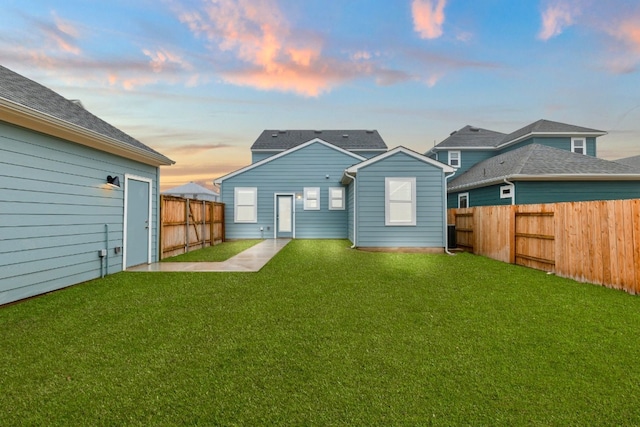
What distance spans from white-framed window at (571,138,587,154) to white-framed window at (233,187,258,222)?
2026cm

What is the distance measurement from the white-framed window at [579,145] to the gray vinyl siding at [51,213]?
24807 mm

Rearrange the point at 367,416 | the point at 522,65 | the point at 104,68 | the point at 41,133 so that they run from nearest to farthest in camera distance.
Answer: the point at 367,416 < the point at 41,133 < the point at 104,68 < the point at 522,65

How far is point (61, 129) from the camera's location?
5.78 metres

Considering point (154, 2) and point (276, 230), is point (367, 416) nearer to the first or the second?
point (154, 2)

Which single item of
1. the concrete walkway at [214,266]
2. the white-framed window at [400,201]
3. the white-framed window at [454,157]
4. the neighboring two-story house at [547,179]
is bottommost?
the concrete walkway at [214,266]

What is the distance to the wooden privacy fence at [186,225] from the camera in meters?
10.1

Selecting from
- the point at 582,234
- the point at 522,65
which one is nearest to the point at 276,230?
the point at 582,234

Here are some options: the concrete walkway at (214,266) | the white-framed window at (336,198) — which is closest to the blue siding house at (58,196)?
the concrete walkway at (214,266)

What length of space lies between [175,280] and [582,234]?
28.7ft

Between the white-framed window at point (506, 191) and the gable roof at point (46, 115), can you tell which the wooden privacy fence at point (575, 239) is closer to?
the white-framed window at point (506, 191)

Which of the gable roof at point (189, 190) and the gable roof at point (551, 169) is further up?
the gable roof at point (189, 190)

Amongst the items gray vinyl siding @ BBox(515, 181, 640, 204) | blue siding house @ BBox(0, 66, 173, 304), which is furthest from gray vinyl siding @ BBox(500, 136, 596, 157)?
blue siding house @ BBox(0, 66, 173, 304)

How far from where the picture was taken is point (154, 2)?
10523 millimetres

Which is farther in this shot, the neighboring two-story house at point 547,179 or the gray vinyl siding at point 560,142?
the gray vinyl siding at point 560,142
